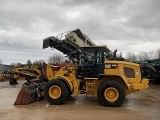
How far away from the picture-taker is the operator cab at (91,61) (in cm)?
1133

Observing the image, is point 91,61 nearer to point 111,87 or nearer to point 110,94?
point 111,87

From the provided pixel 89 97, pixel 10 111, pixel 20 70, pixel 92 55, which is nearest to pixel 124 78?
pixel 92 55

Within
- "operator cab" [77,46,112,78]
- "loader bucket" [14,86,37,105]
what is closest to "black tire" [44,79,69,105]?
"loader bucket" [14,86,37,105]

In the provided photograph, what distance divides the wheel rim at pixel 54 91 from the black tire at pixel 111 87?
175 cm

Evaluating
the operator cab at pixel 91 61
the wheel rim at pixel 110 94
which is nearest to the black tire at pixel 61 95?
the operator cab at pixel 91 61

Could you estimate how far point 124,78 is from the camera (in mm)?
11133

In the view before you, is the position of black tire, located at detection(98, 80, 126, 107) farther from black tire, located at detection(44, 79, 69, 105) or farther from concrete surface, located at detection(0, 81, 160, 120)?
black tire, located at detection(44, 79, 69, 105)

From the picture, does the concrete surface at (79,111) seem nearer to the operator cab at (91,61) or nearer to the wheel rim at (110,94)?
the wheel rim at (110,94)

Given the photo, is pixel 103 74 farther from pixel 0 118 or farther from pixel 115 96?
pixel 0 118

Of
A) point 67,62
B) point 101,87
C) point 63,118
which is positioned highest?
point 67,62

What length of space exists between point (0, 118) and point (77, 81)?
3.97 metres

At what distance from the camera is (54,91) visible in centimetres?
1148

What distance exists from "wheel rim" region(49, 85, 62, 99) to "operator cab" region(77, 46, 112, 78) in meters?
1.07

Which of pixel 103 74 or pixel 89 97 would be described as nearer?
pixel 103 74
